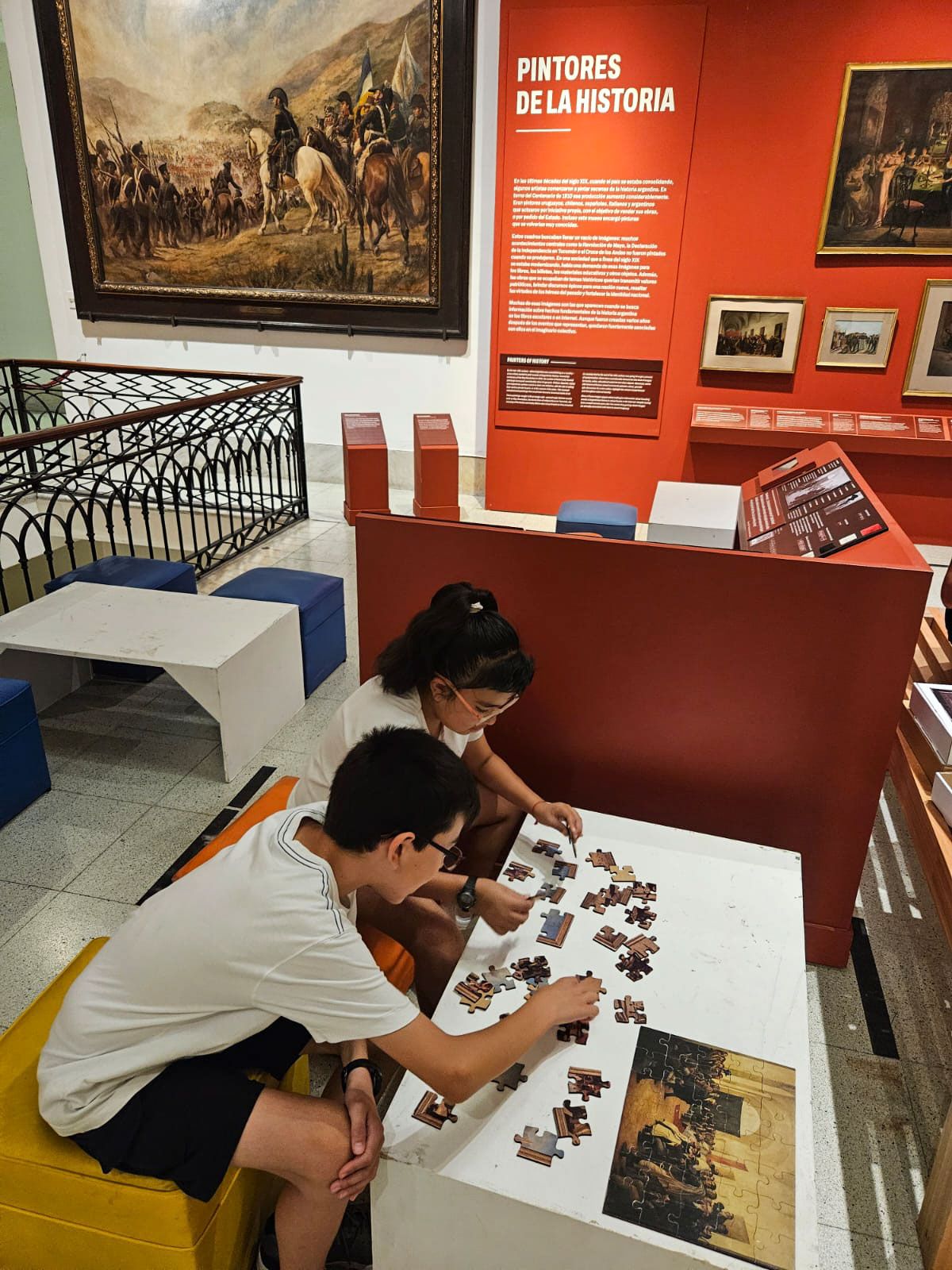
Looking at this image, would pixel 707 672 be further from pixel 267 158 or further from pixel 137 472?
pixel 267 158

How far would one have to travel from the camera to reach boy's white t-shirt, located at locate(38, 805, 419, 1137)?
1380 millimetres

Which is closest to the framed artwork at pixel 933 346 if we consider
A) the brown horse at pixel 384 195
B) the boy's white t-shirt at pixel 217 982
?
the brown horse at pixel 384 195

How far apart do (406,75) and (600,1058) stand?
805cm

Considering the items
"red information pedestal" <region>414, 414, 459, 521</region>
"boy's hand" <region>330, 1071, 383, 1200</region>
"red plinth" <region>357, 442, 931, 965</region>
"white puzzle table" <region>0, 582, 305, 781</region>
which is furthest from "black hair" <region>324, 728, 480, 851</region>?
"red information pedestal" <region>414, 414, 459, 521</region>

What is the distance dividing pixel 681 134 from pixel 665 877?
20.1ft

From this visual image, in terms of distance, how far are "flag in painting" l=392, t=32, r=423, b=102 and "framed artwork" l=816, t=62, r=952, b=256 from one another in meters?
3.55

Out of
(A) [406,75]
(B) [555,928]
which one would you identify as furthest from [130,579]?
(A) [406,75]

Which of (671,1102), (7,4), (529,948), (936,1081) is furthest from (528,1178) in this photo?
(7,4)

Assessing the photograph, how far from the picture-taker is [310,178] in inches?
306

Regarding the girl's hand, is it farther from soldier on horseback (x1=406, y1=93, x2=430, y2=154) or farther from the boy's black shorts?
soldier on horseback (x1=406, y1=93, x2=430, y2=154)

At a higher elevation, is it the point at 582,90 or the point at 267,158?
the point at 582,90

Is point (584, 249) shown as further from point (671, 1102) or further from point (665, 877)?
point (671, 1102)

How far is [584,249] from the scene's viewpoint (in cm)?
667

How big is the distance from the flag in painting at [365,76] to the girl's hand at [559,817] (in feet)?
24.5
